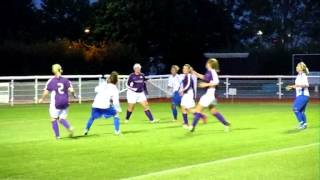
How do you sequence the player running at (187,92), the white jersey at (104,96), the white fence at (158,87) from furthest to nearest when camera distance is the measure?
the white fence at (158,87) → the player running at (187,92) → the white jersey at (104,96)

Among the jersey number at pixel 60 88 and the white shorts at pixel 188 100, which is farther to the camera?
the white shorts at pixel 188 100

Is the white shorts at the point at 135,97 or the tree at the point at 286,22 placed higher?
the tree at the point at 286,22

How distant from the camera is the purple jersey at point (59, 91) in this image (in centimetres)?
1708

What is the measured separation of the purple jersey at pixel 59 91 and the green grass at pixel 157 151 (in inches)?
36.9

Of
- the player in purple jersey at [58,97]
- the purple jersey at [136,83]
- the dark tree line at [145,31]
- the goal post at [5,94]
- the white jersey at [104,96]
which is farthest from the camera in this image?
the dark tree line at [145,31]

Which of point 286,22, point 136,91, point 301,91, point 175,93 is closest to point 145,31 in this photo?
point 286,22

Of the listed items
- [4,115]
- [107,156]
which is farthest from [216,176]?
[4,115]

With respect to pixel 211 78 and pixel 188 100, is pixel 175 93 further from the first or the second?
pixel 211 78

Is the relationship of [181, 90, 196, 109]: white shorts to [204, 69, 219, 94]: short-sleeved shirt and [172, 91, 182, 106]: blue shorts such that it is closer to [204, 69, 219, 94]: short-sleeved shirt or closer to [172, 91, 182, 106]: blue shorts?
[204, 69, 219, 94]: short-sleeved shirt

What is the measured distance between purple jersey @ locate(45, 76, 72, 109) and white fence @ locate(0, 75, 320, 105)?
54.4 ft

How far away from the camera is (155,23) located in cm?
6050

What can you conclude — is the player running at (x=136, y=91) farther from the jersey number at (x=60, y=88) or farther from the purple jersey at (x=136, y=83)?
the jersey number at (x=60, y=88)

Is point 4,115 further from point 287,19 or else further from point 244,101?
point 287,19

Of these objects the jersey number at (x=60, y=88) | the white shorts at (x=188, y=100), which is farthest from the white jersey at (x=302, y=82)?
the jersey number at (x=60, y=88)
